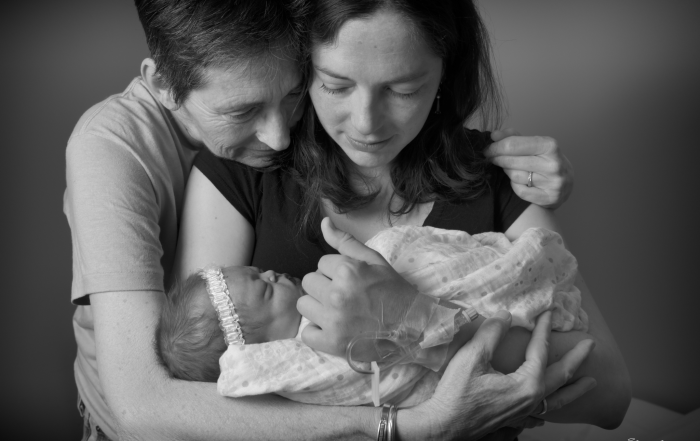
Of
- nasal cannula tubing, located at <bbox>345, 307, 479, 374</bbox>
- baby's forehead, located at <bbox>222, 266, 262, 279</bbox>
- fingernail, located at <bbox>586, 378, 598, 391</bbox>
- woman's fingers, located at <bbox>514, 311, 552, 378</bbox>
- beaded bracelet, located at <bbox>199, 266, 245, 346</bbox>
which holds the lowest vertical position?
fingernail, located at <bbox>586, 378, 598, 391</bbox>

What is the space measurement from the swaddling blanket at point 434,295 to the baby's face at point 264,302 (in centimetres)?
4

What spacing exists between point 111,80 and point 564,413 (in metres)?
1.96

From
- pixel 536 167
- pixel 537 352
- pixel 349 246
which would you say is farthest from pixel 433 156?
pixel 537 352

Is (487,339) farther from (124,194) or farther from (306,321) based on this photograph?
(124,194)

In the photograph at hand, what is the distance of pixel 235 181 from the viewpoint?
187 centimetres

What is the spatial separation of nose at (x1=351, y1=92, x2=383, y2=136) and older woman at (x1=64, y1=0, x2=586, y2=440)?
17 centimetres

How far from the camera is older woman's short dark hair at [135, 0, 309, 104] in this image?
1544 millimetres

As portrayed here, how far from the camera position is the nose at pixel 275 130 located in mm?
1691

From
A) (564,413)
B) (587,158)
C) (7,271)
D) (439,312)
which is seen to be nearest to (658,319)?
(587,158)

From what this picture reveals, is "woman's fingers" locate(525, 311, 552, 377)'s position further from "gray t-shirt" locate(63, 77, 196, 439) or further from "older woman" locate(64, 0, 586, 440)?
"gray t-shirt" locate(63, 77, 196, 439)

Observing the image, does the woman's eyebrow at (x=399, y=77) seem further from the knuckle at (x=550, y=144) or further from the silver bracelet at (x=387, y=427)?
the silver bracelet at (x=387, y=427)

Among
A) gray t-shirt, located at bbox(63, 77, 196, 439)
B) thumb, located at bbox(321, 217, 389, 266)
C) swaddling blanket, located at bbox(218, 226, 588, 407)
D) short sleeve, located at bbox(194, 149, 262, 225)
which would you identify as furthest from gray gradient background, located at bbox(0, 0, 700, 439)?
thumb, located at bbox(321, 217, 389, 266)

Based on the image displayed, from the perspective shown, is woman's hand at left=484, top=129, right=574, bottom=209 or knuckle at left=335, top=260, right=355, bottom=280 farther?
woman's hand at left=484, top=129, right=574, bottom=209

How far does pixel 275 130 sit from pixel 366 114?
0.25m
